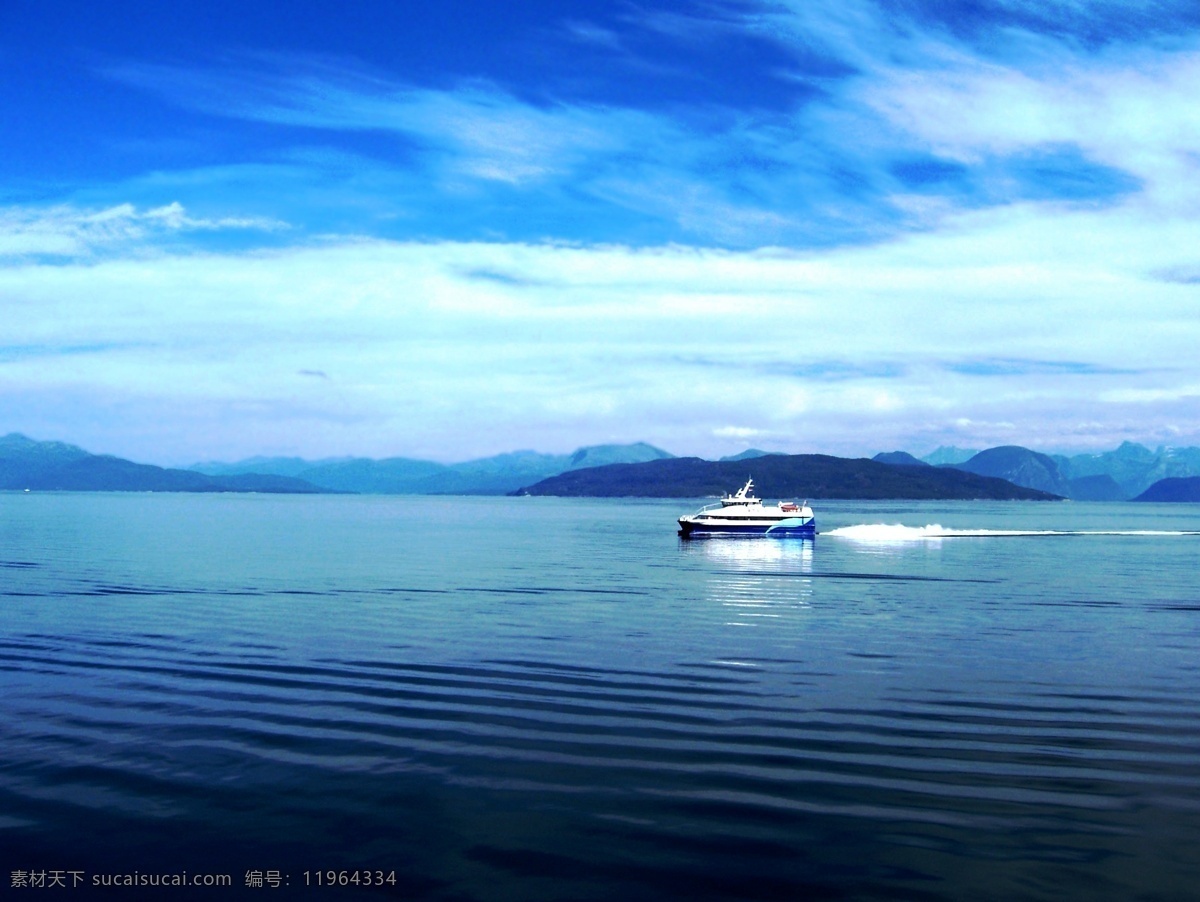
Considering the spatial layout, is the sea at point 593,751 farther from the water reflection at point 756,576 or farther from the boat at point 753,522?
the boat at point 753,522

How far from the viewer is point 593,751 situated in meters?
24.2

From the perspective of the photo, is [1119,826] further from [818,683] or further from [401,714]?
[401,714]

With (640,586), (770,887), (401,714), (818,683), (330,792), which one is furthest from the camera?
(640,586)

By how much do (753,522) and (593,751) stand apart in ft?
375

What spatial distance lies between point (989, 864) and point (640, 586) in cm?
5259

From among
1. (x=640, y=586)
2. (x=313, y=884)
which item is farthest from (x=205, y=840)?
(x=640, y=586)

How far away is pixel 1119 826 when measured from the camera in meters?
19.0

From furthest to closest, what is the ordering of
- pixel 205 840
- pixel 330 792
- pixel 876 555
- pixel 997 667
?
pixel 876 555, pixel 997 667, pixel 330 792, pixel 205 840

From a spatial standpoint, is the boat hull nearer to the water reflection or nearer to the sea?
the water reflection

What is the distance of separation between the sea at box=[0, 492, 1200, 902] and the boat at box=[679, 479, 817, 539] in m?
77.2

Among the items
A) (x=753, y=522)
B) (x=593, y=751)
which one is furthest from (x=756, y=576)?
(x=593, y=751)

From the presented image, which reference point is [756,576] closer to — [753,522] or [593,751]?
[753,522]

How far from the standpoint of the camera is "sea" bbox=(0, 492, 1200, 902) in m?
16.9

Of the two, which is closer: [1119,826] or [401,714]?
[1119,826]
